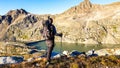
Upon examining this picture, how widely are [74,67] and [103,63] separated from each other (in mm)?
2952

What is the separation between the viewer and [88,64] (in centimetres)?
2511

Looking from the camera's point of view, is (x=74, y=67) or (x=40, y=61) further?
(x=40, y=61)

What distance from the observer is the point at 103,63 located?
25.2 metres

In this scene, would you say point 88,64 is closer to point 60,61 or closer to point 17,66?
point 60,61

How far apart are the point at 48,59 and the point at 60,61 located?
Result: 5.11 feet

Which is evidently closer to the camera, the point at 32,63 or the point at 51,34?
the point at 51,34

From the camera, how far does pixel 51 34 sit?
24297mm

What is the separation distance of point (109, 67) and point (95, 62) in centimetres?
156

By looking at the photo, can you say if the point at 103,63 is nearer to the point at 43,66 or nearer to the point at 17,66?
the point at 43,66

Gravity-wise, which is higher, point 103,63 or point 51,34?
point 51,34

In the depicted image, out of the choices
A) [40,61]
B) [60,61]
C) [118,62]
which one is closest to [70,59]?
[60,61]

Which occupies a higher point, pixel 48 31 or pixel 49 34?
pixel 48 31

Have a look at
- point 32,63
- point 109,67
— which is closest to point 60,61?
point 32,63

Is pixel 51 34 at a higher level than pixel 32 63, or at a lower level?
higher
